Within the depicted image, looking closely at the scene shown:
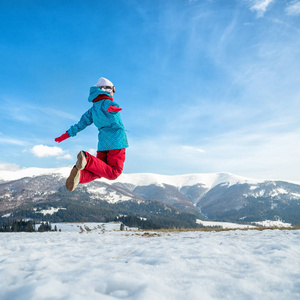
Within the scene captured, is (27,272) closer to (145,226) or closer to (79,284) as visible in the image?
(79,284)

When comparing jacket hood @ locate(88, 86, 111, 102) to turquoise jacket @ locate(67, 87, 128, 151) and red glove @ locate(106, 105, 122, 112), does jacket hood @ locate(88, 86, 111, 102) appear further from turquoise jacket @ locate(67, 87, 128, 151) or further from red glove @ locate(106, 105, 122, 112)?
red glove @ locate(106, 105, 122, 112)

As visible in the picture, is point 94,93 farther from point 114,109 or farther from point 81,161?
point 81,161

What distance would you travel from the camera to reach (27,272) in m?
2.90

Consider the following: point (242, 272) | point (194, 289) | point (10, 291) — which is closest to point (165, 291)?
point (194, 289)

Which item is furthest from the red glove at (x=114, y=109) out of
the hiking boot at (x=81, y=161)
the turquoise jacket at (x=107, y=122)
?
the hiking boot at (x=81, y=161)

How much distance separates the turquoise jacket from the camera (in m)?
5.62

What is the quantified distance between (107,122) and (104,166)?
125 centimetres

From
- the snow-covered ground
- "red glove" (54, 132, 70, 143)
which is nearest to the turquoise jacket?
"red glove" (54, 132, 70, 143)

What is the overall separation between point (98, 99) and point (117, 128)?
1041mm

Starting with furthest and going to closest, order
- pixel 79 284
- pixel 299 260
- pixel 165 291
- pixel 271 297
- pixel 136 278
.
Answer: pixel 299 260, pixel 136 278, pixel 79 284, pixel 165 291, pixel 271 297

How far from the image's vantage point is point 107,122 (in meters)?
5.71

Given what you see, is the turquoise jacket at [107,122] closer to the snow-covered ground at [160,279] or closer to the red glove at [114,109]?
the red glove at [114,109]

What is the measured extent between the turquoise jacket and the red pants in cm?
18

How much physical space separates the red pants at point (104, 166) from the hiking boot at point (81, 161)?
124 millimetres
